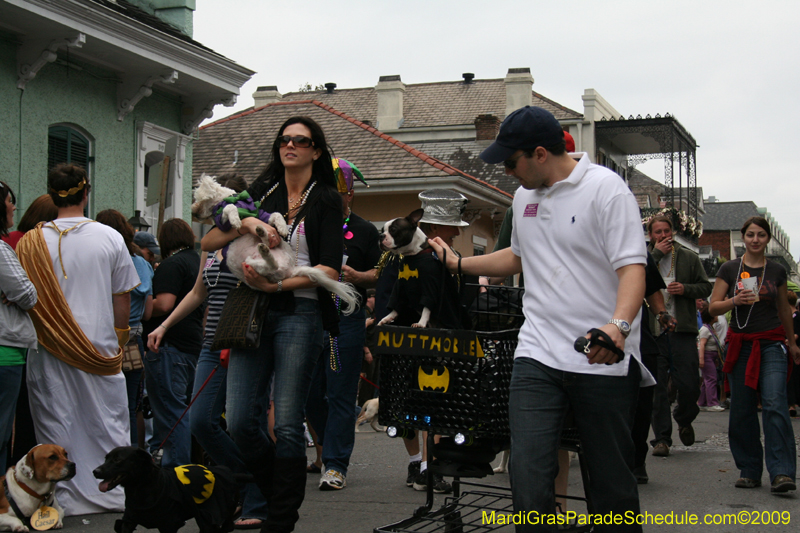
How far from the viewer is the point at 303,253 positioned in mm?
4500

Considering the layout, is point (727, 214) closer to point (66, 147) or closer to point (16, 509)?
point (66, 147)

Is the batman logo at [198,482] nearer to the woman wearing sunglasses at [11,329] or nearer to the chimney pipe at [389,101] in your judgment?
the woman wearing sunglasses at [11,329]

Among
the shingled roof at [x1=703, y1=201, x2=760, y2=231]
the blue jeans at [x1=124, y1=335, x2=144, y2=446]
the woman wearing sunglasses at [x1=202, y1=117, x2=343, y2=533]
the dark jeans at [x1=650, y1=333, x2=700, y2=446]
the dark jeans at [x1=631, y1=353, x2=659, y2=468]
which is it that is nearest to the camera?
the woman wearing sunglasses at [x1=202, y1=117, x2=343, y2=533]

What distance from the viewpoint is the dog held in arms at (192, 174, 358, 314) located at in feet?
13.9

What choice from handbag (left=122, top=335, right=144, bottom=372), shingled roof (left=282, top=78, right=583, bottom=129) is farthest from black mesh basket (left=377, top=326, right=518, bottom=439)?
shingled roof (left=282, top=78, right=583, bottom=129)

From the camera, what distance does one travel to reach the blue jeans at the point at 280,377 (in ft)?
14.1

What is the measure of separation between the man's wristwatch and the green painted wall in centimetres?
1006

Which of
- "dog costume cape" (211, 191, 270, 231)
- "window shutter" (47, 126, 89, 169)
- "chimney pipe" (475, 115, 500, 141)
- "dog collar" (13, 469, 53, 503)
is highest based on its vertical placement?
"chimney pipe" (475, 115, 500, 141)

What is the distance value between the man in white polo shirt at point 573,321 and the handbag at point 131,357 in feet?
13.3

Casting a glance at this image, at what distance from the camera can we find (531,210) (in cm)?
363

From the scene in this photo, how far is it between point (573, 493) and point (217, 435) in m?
2.86

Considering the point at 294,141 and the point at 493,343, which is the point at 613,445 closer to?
the point at 493,343

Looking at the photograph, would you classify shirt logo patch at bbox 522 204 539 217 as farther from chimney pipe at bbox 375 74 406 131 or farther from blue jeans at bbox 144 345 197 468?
chimney pipe at bbox 375 74 406 131

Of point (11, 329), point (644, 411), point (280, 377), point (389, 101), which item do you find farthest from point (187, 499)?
point (389, 101)
